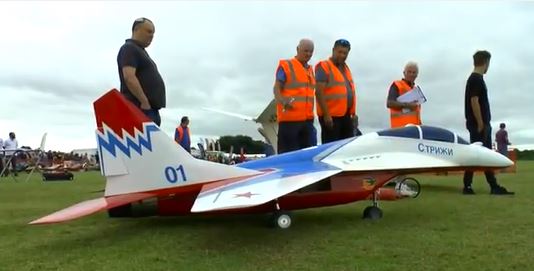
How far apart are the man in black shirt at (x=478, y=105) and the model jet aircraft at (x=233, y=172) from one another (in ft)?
7.85

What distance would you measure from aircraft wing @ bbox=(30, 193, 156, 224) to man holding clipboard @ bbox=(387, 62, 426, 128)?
4.68m

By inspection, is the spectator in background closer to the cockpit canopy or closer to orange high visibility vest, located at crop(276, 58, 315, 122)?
orange high visibility vest, located at crop(276, 58, 315, 122)

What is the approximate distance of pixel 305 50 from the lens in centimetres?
671

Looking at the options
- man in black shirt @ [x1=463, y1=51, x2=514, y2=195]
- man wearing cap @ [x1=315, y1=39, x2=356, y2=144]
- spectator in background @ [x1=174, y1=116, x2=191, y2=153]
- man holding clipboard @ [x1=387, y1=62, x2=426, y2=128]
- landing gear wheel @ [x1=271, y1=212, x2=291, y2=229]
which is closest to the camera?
landing gear wheel @ [x1=271, y1=212, x2=291, y2=229]

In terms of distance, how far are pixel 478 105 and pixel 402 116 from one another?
3.80 ft

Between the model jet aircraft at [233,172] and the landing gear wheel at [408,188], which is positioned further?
the landing gear wheel at [408,188]

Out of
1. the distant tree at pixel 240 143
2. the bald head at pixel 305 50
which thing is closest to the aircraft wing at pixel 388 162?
the bald head at pixel 305 50

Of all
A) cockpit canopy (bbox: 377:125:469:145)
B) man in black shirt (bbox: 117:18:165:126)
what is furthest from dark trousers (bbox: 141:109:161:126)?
cockpit canopy (bbox: 377:125:469:145)

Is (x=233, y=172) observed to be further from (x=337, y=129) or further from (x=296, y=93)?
(x=337, y=129)

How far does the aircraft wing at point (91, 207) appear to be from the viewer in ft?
14.0

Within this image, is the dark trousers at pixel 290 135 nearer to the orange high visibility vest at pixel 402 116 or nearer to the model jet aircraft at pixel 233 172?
the model jet aircraft at pixel 233 172

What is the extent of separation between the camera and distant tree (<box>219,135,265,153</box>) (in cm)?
6386

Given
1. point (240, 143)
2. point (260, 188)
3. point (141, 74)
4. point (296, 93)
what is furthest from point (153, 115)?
point (240, 143)

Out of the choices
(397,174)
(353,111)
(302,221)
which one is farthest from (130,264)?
(353,111)
